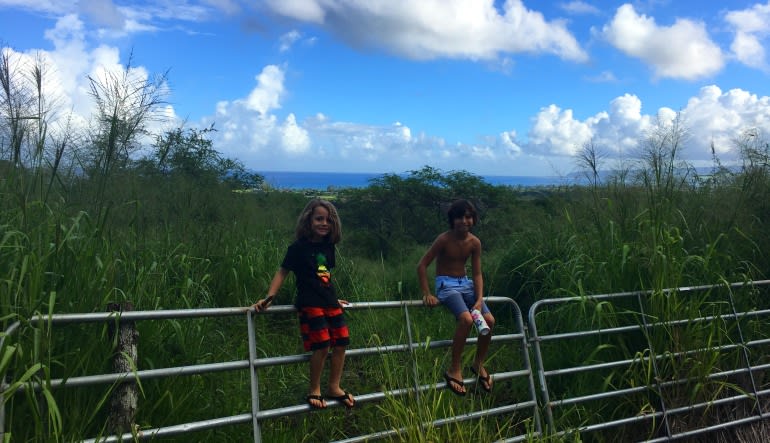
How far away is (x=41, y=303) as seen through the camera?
2.84m

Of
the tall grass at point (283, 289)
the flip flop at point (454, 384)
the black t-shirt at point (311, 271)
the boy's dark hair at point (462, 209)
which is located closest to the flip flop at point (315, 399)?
the tall grass at point (283, 289)

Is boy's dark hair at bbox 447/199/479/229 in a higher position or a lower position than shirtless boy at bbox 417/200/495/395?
higher

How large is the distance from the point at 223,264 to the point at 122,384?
2734 millimetres

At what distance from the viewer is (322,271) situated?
11.9 ft

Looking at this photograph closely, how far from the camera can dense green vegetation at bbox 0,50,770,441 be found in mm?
2916

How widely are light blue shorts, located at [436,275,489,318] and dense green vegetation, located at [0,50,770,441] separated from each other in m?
0.39

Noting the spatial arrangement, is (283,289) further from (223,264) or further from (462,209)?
(462,209)

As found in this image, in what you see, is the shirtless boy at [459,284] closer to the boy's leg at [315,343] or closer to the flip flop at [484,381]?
the flip flop at [484,381]

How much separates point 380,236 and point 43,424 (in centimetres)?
943

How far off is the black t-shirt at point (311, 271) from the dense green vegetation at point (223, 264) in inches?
24.2

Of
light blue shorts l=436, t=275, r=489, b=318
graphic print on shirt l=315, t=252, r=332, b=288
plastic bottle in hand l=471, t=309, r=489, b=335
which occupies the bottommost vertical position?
plastic bottle in hand l=471, t=309, r=489, b=335

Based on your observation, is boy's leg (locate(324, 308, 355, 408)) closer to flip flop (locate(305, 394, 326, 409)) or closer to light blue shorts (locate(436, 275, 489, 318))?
flip flop (locate(305, 394, 326, 409))

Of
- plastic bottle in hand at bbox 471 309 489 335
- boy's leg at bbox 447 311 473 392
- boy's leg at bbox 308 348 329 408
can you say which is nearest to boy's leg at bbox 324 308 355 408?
boy's leg at bbox 308 348 329 408

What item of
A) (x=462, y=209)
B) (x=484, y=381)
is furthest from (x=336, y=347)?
(x=462, y=209)
